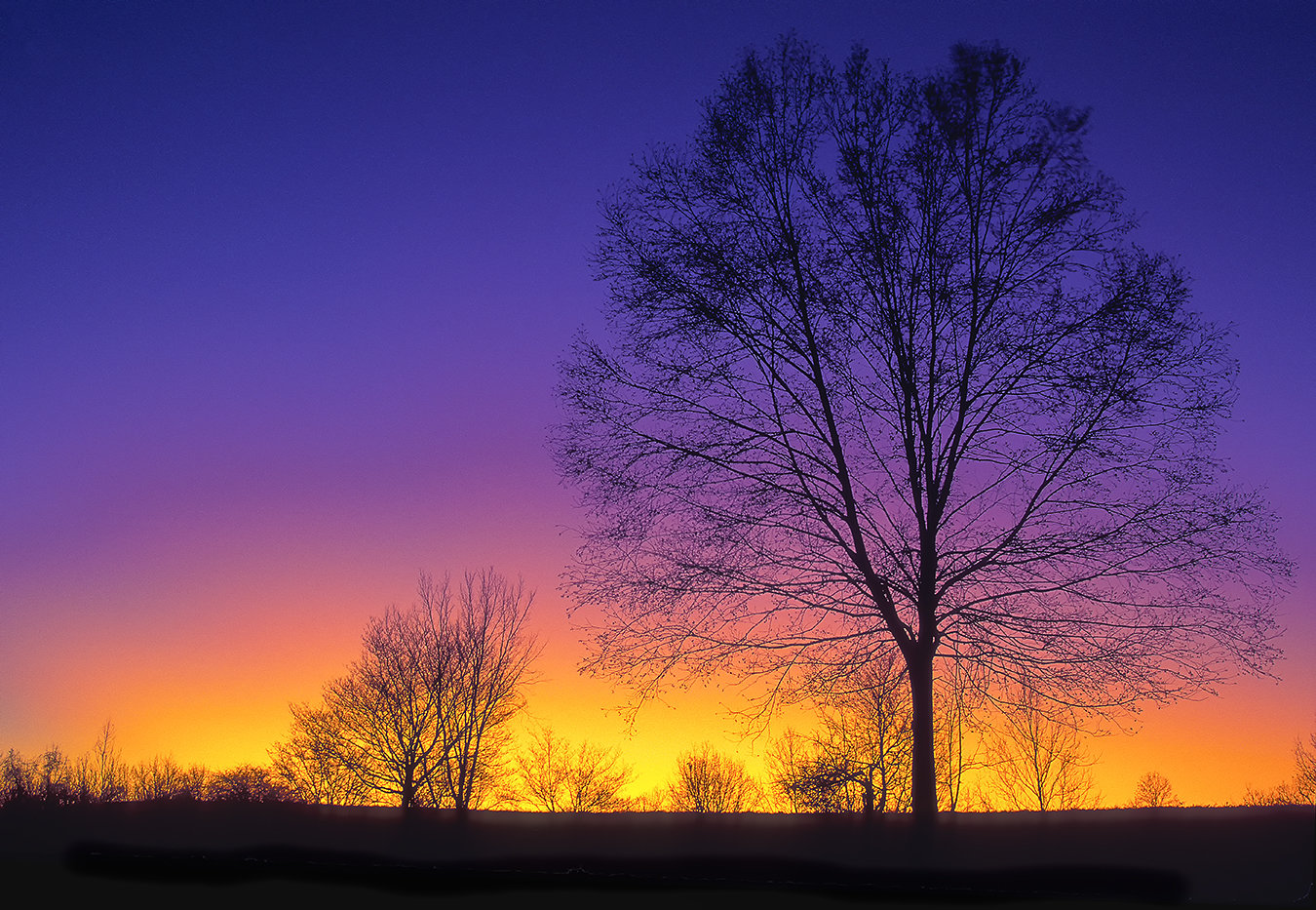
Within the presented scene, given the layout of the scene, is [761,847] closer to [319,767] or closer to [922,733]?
[922,733]

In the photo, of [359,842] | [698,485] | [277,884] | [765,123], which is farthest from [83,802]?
[765,123]

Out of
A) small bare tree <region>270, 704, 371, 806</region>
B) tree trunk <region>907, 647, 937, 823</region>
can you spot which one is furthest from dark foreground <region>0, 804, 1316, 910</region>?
small bare tree <region>270, 704, 371, 806</region>

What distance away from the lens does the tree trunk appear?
8477 mm

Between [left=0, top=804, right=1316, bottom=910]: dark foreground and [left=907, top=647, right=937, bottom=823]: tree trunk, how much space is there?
2.41ft

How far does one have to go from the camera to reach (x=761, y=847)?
7266mm

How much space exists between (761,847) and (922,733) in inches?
91.8

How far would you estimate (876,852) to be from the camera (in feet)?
24.0

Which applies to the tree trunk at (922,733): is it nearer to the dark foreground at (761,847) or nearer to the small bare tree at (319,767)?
the dark foreground at (761,847)

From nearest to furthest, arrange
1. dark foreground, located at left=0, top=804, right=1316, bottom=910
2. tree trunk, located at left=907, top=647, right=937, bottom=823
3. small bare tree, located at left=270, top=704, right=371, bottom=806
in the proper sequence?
1. dark foreground, located at left=0, top=804, right=1316, bottom=910
2. tree trunk, located at left=907, top=647, right=937, bottom=823
3. small bare tree, located at left=270, top=704, right=371, bottom=806

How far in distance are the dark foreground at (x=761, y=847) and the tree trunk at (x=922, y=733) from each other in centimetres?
73

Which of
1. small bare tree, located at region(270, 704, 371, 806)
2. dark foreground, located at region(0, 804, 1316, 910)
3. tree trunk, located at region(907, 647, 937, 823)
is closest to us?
dark foreground, located at region(0, 804, 1316, 910)

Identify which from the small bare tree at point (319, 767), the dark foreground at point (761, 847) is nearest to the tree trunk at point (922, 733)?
the dark foreground at point (761, 847)

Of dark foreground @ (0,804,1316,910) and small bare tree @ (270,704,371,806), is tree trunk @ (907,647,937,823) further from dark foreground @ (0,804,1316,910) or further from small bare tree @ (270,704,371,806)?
small bare tree @ (270,704,371,806)

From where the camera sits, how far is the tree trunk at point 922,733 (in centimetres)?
848
